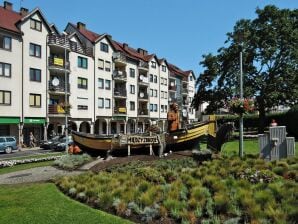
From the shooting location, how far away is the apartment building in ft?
140

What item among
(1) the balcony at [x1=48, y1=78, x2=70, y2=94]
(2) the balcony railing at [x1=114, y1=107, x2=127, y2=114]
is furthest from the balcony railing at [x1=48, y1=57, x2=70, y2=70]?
(2) the balcony railing at [x1=114, y1=107, x2=127, y2=114]

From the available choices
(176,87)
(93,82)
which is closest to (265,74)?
(93,82)

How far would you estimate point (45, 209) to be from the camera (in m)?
9.49

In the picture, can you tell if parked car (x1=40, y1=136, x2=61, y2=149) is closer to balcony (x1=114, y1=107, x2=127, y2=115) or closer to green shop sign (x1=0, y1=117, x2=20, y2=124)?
green shop sign (x1=0, y1=117, x2=20, y2=124)

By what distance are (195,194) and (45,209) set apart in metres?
3.95

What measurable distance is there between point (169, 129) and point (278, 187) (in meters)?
12.2

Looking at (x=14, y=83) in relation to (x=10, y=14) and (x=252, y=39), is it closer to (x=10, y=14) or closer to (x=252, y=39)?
(x=10, y=14)

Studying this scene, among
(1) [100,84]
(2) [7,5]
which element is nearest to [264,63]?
(1) [100,84]

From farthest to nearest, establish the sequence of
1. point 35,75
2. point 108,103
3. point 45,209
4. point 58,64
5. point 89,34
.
→ point 89,34 → point 108,103 → point 58,64 → point 35,75 → point 45,209

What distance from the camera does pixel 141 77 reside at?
6956 centimetres

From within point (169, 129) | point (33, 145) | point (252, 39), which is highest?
point (252, 39)

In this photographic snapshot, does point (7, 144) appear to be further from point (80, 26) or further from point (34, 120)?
point (80, 26)

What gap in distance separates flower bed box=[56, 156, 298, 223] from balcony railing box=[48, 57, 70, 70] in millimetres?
36773

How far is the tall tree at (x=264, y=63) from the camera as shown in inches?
1624
